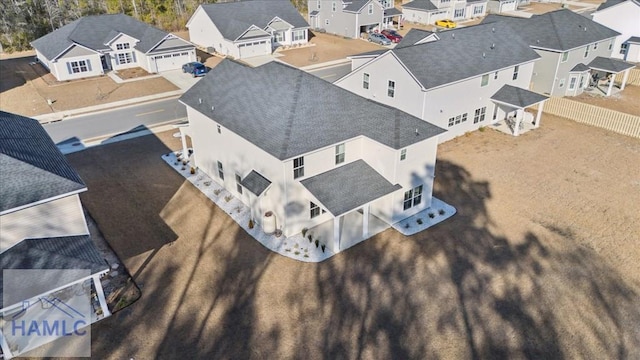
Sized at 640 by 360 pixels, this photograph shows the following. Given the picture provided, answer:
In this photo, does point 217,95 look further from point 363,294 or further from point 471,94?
point 471,94

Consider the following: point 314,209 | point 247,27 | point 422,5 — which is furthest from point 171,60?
point 422,5

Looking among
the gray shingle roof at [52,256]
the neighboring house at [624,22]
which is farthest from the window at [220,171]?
the neighboring house at [624,22]

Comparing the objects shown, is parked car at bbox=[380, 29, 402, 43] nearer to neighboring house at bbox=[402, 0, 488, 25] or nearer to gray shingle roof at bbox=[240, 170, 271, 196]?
neighboring house at bbox=[402, 0, 488, 25]

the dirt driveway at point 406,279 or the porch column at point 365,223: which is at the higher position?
the porch column at point 365,223

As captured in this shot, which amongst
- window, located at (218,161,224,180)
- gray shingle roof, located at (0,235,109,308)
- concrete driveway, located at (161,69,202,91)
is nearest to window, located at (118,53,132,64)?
concrete driveway, located at (161,69,202,91)

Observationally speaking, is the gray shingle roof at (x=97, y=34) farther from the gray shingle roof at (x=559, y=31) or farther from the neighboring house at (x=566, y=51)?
the neighboring house at (x=566, y=51)

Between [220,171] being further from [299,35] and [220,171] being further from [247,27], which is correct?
[299,35]
